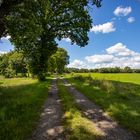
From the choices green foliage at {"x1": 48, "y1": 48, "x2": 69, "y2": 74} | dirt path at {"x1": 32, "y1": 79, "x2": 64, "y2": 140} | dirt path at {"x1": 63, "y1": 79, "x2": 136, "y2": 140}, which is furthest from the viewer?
green foliage at {"x1": 48, "y1": 48, "x2": 69, "y2": 74}

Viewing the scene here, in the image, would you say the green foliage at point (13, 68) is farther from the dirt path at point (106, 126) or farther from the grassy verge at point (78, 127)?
the grassy verge at point (78, 127)

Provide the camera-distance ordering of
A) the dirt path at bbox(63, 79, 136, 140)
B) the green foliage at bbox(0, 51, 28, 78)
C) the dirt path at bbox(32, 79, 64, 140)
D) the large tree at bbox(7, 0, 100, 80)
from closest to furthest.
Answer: the dirt path at bbox(63, 79, 136, 140), the dirt path at bbox(32, 79, 64, 140), the large tree at bbox(7, 0, 100, 80), the green foliage at bbox(0, 51, 28, 78)

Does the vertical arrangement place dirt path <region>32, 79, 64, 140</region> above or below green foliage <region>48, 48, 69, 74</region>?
below

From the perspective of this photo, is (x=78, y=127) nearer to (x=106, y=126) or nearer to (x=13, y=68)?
(x=106, y=126)

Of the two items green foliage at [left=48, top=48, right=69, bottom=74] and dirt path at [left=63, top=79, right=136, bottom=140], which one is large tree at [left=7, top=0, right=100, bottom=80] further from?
green foliage at [left=48, top=48, right=69, bottom=74]

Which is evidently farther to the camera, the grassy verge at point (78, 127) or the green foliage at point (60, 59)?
the green foliage at point (60, 59)

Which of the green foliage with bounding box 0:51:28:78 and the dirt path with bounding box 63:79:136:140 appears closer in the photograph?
the dirt path with bounding box 63:79:136:140

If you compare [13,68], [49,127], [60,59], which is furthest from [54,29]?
[60,59]

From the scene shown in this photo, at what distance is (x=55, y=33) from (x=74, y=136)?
36305 millimetres

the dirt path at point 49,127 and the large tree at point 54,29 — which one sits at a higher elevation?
the large tree at point 54,29

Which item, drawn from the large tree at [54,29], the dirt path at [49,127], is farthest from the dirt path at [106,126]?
the large tree at [54,29]

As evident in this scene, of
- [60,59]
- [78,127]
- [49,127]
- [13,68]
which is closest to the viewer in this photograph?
[78,127]

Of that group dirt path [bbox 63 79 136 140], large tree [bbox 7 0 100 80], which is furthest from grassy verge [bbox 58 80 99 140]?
large tree [bbox 7 0 100 80]

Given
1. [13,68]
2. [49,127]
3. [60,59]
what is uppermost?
[60,59]
